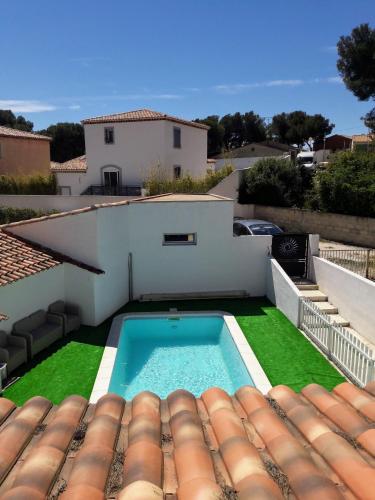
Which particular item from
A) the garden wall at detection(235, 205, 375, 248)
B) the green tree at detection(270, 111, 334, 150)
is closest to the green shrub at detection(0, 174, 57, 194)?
the garden wall at detection(235, 205, 375, 248)

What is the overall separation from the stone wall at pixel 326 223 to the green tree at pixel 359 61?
18.2 m

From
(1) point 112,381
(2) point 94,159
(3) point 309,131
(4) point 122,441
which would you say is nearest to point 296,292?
(1) point 112,381

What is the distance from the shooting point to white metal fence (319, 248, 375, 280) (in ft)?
51.9

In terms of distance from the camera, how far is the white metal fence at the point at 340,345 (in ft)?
32.1

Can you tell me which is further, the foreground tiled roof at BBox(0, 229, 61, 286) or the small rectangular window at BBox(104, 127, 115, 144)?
the small rectangular window at BBox(104, 127, 115, 144)

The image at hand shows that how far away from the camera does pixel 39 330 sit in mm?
12578

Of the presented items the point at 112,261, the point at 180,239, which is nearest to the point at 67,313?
the point at 112,261

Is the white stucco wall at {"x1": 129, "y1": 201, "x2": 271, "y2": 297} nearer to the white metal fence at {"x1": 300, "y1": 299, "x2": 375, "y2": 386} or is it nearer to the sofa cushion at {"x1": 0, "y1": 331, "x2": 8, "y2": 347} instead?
the white metal fence at {"x1": 300, "y1": 299, "x2": 375, "y2": 386}

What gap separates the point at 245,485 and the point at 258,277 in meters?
15.0

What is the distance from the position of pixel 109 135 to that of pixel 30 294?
23898 millimetres

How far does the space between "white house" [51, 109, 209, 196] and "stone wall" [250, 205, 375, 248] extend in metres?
9.23

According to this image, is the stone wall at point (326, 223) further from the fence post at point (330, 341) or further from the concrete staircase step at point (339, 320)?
the fence post at point (330, 341)

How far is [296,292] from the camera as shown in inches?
554

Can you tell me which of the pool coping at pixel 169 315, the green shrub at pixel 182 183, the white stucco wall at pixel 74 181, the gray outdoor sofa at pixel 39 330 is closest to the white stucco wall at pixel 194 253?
the pool coping at pixel 169 315
